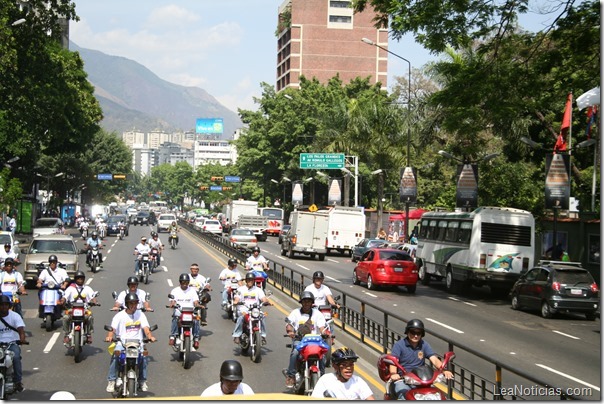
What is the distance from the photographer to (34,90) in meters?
42.1

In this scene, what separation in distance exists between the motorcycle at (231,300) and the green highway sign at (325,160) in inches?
1723

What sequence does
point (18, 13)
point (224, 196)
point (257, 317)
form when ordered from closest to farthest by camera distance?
point (257, 317), point (18, 13), point (224, 196)

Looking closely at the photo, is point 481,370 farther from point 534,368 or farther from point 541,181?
point 541,181

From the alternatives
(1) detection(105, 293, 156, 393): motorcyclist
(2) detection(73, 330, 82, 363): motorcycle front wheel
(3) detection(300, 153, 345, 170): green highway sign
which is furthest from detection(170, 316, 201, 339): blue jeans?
(3) detection(300, 153, 345, 170): green highway sign

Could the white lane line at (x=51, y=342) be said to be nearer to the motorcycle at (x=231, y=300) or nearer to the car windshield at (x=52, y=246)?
the motorcycle at (x=231, y=300)

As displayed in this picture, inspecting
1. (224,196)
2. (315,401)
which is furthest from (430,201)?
(224,196)

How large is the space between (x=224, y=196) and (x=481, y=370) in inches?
5855

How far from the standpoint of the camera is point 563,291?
80.8 ft

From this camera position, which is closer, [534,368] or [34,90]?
[534,368]

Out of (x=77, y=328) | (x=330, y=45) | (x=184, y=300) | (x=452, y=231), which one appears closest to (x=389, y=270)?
(x=452, y=231)

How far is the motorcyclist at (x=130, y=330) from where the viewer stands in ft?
40.4

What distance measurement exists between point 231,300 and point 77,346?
6918mm

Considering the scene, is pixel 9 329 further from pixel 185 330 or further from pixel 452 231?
pixel 452 231

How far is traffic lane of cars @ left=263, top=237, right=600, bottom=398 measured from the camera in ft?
58.8
